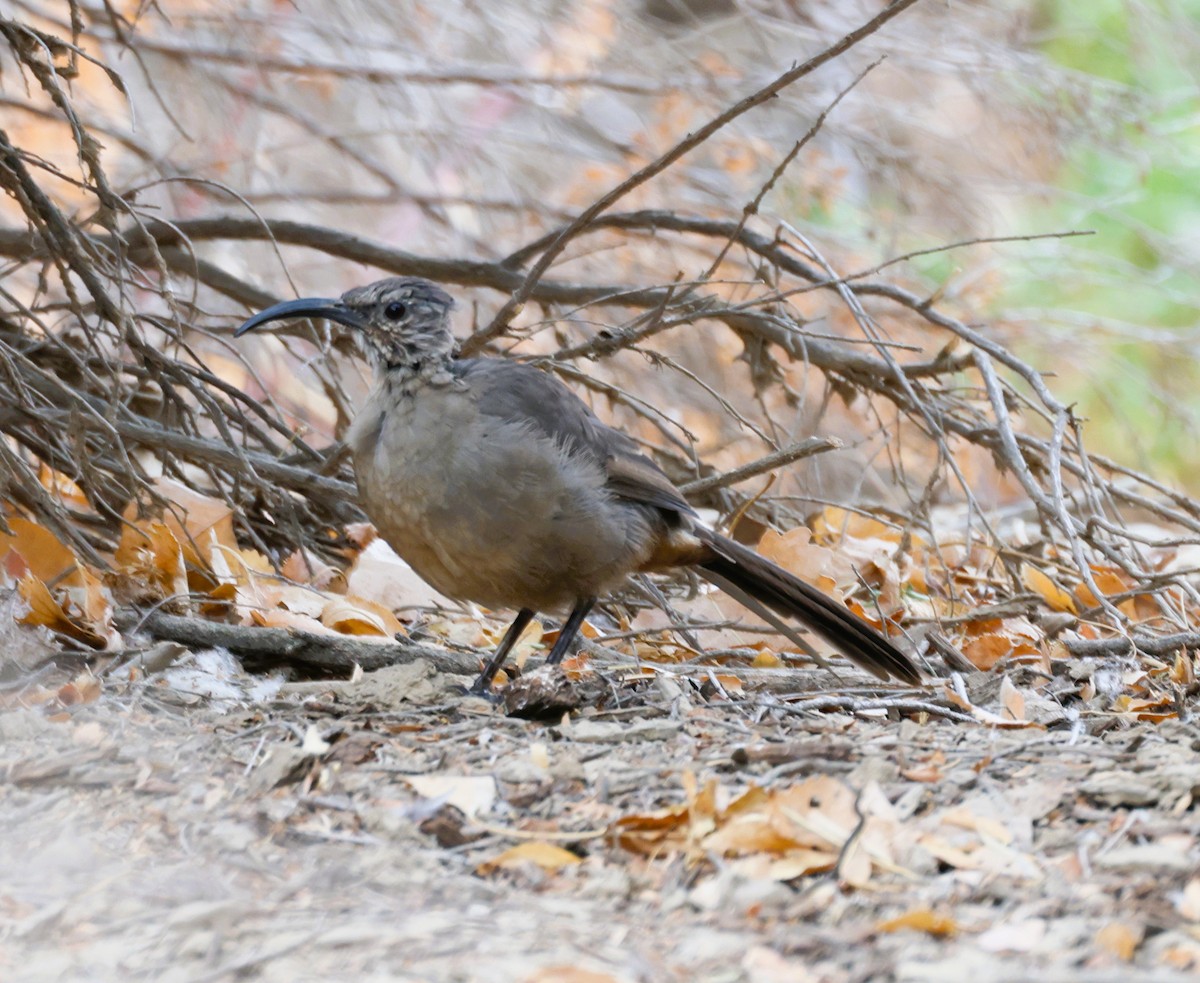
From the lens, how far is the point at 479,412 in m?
3.35

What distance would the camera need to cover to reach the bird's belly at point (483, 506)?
10.6ft

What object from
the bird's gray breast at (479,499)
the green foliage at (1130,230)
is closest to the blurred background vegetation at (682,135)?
the green foliage at (1130,230)

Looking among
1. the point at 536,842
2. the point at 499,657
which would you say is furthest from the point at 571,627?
the point at 536,842

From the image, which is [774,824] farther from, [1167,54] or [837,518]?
[1167,54]

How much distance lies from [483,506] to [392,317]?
2.17 ft

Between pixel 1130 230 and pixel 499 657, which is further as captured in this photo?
pixel 1130 230

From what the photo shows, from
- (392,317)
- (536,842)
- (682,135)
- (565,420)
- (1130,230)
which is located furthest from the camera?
(1130,230)

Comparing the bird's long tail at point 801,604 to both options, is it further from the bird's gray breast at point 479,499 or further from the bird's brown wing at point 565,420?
the bird's gray breast at point 479,499

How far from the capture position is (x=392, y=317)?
11.8 feet

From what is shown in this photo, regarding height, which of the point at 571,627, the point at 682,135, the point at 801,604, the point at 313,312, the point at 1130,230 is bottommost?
the point at 571,627

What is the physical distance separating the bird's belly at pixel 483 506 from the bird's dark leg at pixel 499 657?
15 centimetres

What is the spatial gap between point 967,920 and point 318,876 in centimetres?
92

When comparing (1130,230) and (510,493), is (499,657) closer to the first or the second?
(510,493)

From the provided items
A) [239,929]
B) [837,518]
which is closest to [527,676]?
[239,929]
